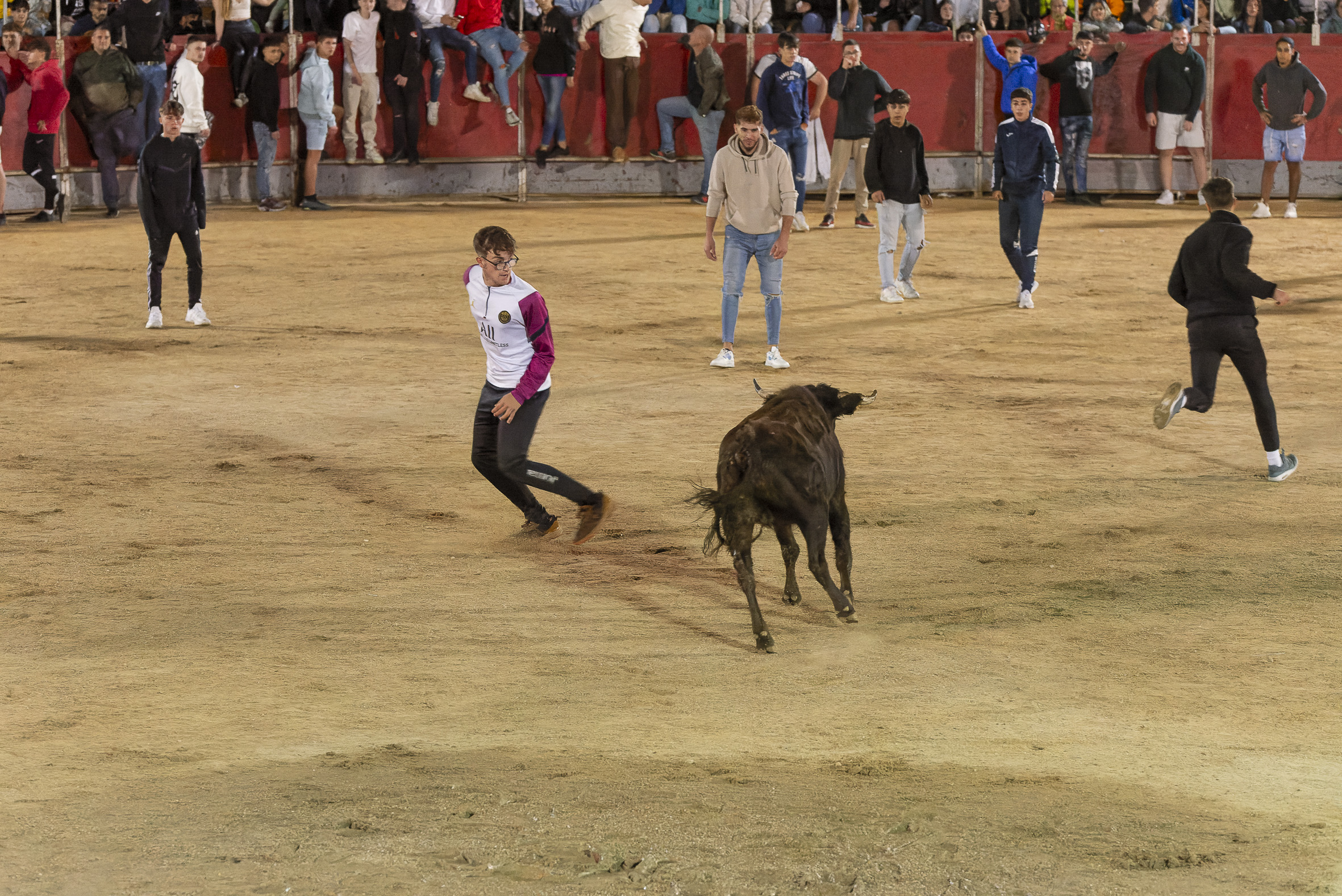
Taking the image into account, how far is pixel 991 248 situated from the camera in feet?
65.4

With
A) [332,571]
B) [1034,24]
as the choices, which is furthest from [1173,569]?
[1034,24]

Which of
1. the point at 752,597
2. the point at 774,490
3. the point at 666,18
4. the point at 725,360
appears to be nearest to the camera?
the point at 774,490

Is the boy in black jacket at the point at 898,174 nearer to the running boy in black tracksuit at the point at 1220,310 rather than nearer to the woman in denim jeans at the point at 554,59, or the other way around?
the running boy in black tracksuit at the point at 1220,310

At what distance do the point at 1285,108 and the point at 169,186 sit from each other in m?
15.7

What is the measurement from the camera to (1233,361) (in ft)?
32.6

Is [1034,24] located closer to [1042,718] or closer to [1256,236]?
[1256,236]

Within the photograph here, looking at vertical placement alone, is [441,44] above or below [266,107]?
above

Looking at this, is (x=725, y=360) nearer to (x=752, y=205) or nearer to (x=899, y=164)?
(x=752, y=205)

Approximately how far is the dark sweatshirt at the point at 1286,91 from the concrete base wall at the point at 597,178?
2612 millimetres

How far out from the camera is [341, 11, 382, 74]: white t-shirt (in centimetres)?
2245

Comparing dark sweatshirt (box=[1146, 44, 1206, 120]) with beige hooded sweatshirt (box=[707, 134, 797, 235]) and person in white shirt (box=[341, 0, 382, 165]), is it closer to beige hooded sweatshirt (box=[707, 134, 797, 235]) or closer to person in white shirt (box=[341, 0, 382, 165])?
person in white shirt (box=[341, 0, 382, 165])

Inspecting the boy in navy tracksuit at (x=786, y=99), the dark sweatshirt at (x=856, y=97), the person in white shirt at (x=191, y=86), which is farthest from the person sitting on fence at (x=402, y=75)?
the dark sweatshirt at (x=856, y=97)

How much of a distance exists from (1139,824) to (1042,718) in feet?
3.51

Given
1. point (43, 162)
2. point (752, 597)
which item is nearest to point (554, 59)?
point (43, 162)
